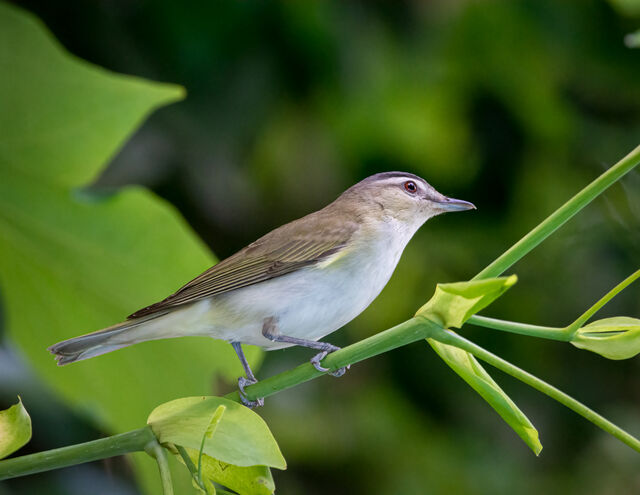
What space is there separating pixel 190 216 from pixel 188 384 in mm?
549

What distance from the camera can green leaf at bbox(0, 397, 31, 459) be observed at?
1.56 feet

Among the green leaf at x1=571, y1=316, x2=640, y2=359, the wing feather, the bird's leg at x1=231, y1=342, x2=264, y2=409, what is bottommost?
the bird's leg at x1=231, y1=342, x2=264, y2=409

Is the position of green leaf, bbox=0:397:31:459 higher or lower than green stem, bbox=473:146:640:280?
lower

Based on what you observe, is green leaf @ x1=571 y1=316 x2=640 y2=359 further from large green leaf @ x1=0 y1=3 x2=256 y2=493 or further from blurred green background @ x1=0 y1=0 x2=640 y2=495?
blurred green background @ x1=0 y1=0 x2=640 y2=495

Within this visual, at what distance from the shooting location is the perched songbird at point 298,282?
2.06 ft

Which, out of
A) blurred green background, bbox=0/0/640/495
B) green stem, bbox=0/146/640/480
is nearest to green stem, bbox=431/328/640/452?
green stem, bbox=0/146/640/480

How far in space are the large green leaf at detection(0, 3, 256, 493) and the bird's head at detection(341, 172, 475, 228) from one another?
20 cm

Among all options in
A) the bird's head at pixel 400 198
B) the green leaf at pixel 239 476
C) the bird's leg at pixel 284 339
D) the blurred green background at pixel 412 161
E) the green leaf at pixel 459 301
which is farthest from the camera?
the blurred green background at pixel 412 161

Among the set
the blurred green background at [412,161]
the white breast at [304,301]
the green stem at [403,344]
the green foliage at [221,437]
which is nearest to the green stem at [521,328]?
the green stem at [403,344]

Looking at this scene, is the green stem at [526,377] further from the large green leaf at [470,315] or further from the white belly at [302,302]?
the white belly at [302,302]

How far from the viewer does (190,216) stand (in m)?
1.18

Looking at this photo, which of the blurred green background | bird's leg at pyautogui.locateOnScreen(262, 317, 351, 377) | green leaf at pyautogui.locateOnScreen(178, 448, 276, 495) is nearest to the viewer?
green leaf at pyautogui.locateOnScreen(178, 448, 276, 495)

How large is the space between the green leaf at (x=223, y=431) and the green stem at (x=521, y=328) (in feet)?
0.43

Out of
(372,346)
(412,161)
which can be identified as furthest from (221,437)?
(412,161)
